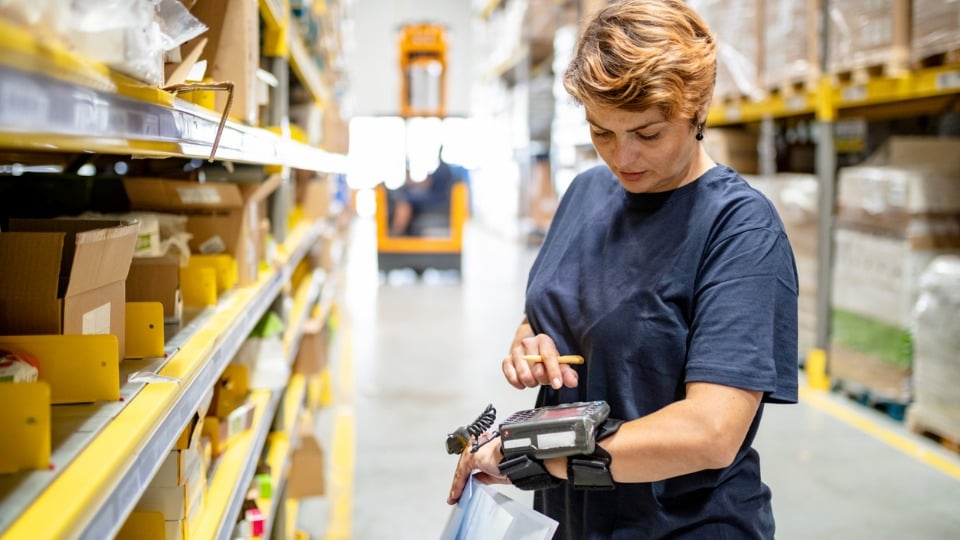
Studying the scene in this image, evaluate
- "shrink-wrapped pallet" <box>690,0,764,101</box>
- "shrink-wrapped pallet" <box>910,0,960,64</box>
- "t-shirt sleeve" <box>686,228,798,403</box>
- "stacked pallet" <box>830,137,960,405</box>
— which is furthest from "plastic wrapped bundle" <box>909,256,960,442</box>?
"t-shirt sleeve" <box>686,228,798,403</box>

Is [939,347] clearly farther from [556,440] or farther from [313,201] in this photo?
[556,440]

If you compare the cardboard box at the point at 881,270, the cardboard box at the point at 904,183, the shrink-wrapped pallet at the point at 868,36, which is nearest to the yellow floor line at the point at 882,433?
the cardboard box at the point at 881,270

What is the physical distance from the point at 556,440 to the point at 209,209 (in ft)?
4.45

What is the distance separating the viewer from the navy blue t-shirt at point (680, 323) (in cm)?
133

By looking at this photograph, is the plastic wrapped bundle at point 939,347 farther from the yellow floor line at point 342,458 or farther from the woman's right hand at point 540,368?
the woman's right hand at point 540,368

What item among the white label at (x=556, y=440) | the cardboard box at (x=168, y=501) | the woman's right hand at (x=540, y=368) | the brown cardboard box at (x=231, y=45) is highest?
the brown cardboard box at (x=231, y=45)

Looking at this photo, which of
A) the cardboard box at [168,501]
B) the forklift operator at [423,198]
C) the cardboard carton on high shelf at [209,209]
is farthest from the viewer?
the forklift operator at [423,198]

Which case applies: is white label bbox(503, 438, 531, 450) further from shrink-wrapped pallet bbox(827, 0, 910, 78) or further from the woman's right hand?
shrink-wrapped pallet bbox(827, 0, 910, 78)

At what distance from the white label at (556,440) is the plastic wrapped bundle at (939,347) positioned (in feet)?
10.5

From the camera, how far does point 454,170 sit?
413 inches

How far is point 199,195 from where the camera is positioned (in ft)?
7.35

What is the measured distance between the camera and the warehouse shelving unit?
67 centimetres

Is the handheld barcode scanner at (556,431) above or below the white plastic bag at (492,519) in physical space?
above

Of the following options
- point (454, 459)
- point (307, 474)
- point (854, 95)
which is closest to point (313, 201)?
point (454, 459)
